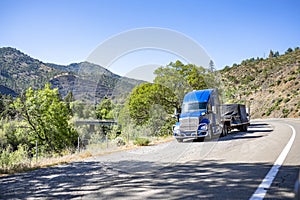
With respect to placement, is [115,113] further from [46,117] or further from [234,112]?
[234,112]

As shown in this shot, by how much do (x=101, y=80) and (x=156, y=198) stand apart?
2292cm

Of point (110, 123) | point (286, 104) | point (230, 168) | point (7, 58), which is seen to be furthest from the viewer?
point (7, 58)

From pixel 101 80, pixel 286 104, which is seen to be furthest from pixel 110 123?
pixel 286 104

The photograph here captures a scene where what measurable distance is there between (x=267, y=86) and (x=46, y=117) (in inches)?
2679

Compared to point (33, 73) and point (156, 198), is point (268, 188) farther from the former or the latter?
point (33, 73)

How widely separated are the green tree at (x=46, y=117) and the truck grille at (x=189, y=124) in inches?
901

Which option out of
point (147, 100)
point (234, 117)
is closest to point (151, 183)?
point (234, 117)

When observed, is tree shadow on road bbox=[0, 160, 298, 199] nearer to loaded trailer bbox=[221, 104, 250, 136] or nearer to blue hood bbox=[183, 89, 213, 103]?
blue hood bbox=[183, 89, 213, 103]

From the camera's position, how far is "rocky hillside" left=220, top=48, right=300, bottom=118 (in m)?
63.2

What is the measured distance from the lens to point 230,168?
7973 millimetres

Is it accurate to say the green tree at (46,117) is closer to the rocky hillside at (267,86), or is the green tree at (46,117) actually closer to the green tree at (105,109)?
the green tree at (105,109)

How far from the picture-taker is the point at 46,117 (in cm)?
3825

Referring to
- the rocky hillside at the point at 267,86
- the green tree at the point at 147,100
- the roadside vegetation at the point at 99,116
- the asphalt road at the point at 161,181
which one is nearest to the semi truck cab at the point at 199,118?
the roadside vegetation at the point at 99,116

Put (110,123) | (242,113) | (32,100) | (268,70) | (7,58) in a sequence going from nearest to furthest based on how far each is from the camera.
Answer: (242,113), (110,123), (32,100), (268,70), (7,58)
